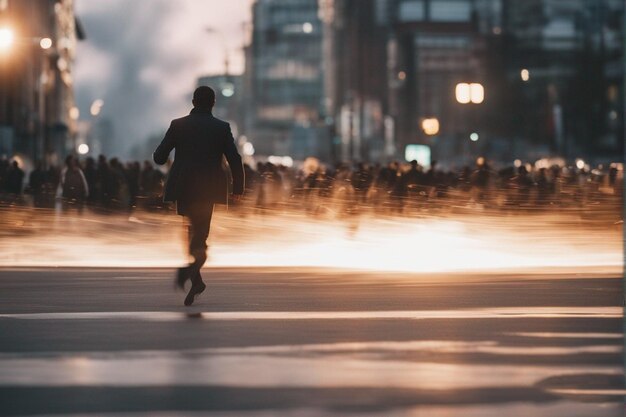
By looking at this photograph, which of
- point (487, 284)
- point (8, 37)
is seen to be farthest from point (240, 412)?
point (8, 37)

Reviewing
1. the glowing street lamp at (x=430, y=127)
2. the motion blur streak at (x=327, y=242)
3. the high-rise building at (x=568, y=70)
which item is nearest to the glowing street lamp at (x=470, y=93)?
the glowing street lamp at (x=430, y=127)

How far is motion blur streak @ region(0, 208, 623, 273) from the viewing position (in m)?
20.1

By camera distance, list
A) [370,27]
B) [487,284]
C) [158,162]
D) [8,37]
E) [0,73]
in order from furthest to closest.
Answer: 1. [370,27]
2. [0,73]
3. [8,37]
4. [487,284]
5. [158,162]

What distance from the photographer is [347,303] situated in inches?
541

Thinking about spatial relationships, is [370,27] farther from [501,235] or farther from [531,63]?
[501,235]

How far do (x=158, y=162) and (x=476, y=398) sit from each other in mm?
6176

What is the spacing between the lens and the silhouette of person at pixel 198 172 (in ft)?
44.1

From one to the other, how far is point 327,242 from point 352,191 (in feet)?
20.9

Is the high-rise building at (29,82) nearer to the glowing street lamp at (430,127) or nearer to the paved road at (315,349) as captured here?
the glowing street lamp at (430,127)

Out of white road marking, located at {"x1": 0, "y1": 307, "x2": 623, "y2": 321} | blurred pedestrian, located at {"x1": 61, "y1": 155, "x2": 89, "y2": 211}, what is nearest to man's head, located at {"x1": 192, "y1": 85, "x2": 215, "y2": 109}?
white road marking, located at {"x1": 0, "y1": 307, "x2": 623, "y2": 321}

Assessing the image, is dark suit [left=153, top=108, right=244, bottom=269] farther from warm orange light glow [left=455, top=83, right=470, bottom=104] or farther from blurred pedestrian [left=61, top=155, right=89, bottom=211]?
warm orange light glow [left=455, top=83, right=470, bottom=104]

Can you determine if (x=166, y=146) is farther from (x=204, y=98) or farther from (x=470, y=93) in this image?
(x=470, y=93)

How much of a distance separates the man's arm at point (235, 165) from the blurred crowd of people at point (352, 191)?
11.5 metres

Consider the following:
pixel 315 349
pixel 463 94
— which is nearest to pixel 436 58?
pixel 463 94
